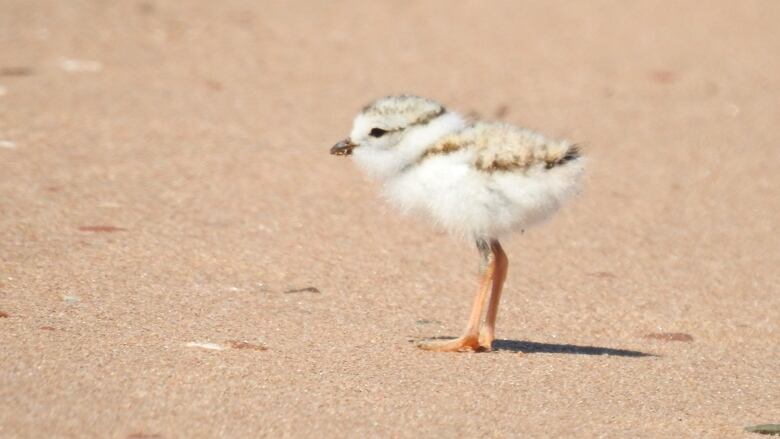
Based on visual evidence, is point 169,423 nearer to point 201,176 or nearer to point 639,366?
point 639,366

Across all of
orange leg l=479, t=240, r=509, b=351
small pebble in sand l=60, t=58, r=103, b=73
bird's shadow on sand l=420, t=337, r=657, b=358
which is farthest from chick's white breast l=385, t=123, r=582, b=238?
small pebble in sand l=60, t=58, r=103, b=73

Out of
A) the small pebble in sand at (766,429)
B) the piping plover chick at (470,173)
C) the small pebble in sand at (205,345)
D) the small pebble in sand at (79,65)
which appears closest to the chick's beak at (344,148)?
the piping plover chick at (470,173)

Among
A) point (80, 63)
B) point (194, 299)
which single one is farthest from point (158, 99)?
point (194, 299)

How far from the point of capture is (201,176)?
24.4ft

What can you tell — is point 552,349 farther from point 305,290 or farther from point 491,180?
point 305,290

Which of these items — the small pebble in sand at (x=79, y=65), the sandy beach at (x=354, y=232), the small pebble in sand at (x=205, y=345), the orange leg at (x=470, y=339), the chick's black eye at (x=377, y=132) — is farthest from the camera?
the small pebble in sand at (x=79, y=65)

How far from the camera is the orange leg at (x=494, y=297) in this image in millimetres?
5031

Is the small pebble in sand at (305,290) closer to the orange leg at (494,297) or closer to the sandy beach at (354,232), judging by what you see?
the sandy beach at (354,232)

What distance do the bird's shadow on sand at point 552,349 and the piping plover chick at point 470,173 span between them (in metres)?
0.12

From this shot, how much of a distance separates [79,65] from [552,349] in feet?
18.4

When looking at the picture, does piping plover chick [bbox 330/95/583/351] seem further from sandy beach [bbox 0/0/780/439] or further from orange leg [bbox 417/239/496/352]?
sandy beach [bbox 0/0/780/439]

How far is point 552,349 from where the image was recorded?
513cm

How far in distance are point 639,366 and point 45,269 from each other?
2.44 m

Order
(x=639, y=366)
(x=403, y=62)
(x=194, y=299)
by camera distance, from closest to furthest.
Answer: (x=639, y=366)
(x=194, y=299)
(x=403, y=62)
